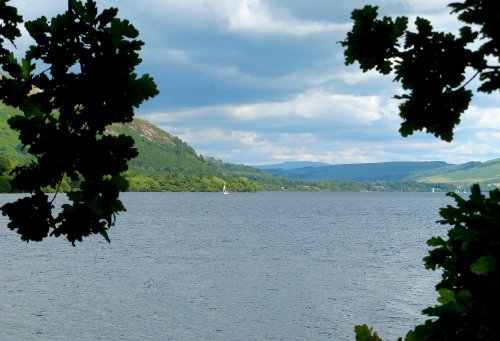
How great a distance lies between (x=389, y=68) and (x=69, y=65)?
4.06 metres

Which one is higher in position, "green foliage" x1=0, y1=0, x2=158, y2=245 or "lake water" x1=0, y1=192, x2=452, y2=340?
"green foliage" x1=0, y1=0, x2=158, y2=245

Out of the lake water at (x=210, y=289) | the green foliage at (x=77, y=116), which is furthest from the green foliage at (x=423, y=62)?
the lake water at (x=210, y=289)

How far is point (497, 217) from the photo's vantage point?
7.24 m

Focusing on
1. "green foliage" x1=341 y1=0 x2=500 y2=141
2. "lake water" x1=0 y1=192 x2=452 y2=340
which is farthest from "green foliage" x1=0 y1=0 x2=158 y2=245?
"lake water" x1=0 y1=192 x2=452 y2=340

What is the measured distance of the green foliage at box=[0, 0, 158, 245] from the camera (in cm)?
649

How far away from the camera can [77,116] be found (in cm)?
669

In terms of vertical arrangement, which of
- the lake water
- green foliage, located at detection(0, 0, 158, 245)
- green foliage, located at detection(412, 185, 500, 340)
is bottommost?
the lake water

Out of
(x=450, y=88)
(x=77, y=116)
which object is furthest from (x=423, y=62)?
(x=77, y=116)

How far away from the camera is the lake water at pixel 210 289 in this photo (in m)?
49.9

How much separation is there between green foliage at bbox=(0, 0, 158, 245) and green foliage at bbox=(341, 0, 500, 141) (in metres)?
2.80

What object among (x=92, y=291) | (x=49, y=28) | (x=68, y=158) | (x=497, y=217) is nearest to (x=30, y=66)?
(x=49, y=28)

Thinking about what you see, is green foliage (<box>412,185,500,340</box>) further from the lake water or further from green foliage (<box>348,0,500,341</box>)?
the lake water

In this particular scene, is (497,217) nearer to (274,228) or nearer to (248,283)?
(248,283)

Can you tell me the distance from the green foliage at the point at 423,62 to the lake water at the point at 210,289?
4198 centimetres
